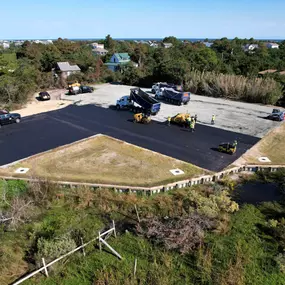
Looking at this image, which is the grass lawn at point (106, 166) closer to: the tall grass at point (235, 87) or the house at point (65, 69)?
the tall grass at point (235, 87)

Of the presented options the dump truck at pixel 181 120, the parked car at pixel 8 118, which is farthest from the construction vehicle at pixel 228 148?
the parked car at pixel 8 118

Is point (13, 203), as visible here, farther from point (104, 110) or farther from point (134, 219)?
point (104, 110)

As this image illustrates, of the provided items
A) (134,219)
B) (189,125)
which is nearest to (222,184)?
(134,219)

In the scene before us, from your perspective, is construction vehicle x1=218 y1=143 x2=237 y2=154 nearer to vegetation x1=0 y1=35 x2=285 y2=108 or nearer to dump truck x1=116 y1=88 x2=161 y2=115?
dump truck x1=116 y1=88 x2=161 y2=115

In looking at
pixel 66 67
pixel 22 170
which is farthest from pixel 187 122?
pixel 66 67

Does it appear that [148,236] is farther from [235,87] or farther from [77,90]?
[77,90]

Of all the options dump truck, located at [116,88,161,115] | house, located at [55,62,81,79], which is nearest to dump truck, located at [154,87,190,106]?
dump truck, located at [116,88,161,115]
